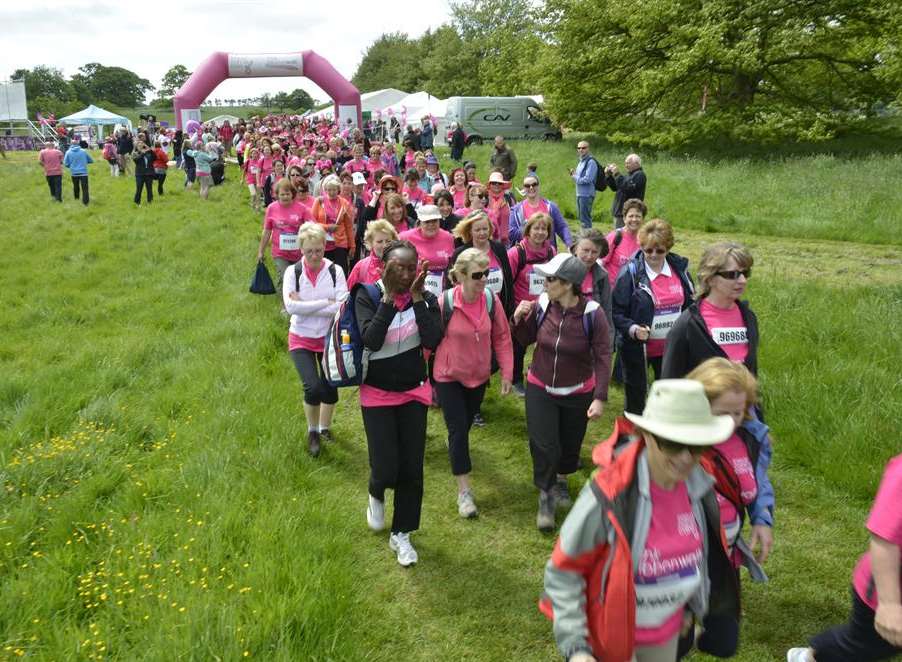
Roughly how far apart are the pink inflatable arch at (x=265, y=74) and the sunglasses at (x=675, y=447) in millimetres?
33383

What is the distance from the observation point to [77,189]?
64.9 feet

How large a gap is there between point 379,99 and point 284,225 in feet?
135

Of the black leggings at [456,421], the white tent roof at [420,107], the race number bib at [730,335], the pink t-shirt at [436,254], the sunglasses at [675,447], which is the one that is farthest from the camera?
the white tent roof at [420,107]

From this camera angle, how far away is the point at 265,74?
108 feet

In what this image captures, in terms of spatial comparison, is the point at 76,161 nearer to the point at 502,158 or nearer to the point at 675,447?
the point at 502,158

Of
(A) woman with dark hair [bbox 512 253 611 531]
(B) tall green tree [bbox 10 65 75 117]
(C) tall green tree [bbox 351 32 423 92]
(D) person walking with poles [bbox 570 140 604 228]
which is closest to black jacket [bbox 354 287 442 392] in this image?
(A) woman with dark hair [bbox 512 253 611 531]

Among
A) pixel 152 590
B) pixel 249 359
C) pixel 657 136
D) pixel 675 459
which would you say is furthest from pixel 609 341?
pixel 657 136

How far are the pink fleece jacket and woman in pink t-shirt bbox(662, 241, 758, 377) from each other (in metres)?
1.34

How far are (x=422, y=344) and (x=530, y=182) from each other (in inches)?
167

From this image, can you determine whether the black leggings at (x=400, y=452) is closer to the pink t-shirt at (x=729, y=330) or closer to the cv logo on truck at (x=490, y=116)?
the pink t-shirt at (x=729, y=330)

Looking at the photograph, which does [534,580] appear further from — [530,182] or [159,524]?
[530,182]

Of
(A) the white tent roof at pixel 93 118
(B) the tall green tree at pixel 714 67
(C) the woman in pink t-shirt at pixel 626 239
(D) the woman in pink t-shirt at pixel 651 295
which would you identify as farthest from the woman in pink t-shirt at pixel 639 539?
(A) the white tent roof at pixel 93 118

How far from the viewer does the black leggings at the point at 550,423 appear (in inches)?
179

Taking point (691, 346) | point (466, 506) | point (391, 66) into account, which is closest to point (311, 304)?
point (466, 506)
